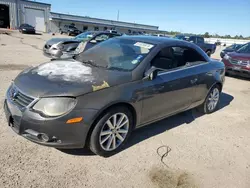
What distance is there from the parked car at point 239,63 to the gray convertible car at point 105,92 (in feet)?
18.0

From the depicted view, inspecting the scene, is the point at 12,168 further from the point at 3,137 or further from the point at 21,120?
the point at 3,137

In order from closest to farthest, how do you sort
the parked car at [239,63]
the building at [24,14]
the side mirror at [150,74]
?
1. the side mirror at [150,74]
2. the parked car at [239,63]
3. the building at [24,14]

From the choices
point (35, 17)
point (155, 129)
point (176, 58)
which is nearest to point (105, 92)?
point (155, 129)

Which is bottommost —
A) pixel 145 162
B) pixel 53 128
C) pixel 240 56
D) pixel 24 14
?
pixel 145 162

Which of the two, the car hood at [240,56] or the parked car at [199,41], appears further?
the parked car at [199,41]

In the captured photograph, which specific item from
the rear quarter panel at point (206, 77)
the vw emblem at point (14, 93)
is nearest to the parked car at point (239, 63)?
the rear quarter panel at point (206, 77)

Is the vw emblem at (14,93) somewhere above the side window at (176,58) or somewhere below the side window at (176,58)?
below

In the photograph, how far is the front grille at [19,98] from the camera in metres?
2.80

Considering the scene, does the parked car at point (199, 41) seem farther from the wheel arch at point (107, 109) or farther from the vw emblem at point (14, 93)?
the vw emblem at point (14, 93)

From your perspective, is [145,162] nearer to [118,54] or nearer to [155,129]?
[155,129]

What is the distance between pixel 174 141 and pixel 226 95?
3972mm

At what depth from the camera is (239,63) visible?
9.33m

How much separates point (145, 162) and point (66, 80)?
5.02 ft

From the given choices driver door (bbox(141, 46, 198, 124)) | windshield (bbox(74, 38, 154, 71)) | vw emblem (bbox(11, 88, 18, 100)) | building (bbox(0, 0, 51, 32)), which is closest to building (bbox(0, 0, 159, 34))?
building (bbox(0, 0, 51, 32))
